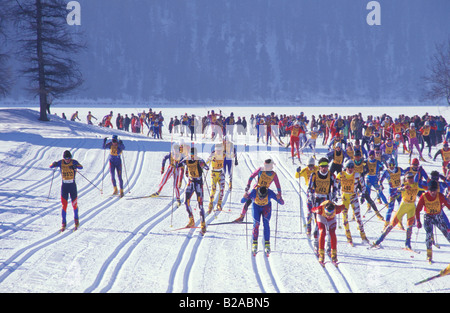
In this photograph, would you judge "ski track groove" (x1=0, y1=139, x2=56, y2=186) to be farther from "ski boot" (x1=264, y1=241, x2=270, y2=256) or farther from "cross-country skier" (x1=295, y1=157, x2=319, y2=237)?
"cross-country skier" (x1=295, y1=157, x2=319, y2=237)

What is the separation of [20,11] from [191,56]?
80.0 meters

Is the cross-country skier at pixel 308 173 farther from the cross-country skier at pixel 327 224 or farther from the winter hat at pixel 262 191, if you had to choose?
the cross-country skier at pixel 327 224

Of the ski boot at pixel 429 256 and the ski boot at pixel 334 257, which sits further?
the ski boot at pixel 429 256

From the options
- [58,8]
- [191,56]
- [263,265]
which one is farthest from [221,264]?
[191,56]

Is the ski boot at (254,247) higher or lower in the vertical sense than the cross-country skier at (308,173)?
lower

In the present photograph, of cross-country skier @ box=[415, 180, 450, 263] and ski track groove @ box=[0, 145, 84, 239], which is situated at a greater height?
cross-country skier @ box=[415, 180, 450, 263]

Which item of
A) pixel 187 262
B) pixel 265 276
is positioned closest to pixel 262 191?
pixel 265 276

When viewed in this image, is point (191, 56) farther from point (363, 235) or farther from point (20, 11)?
point (363, 235)

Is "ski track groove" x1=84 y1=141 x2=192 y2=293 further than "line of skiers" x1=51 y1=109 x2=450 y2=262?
No

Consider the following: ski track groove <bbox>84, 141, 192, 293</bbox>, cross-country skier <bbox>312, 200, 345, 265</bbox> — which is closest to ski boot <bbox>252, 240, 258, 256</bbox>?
cross-country skier <bbox>312, 200, 345, 265</bbox>

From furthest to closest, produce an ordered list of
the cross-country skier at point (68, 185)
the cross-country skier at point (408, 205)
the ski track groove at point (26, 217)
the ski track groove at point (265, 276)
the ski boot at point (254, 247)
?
the cross-country skier at point (68, 185)
the ski track groove at point (26, 217)
the cross-country skier at point (408, 205)
the ski boot at point (254, 247)
the ski track groove at point (265, 276)

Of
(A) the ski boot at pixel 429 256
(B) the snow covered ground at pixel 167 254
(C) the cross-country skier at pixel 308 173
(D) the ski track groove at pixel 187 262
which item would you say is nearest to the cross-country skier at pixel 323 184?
(C) the cross-country skier at pixel 308 173

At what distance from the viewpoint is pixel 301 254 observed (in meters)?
8.78

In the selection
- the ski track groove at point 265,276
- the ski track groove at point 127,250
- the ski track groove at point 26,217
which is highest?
the ski track groove at point 26,217
